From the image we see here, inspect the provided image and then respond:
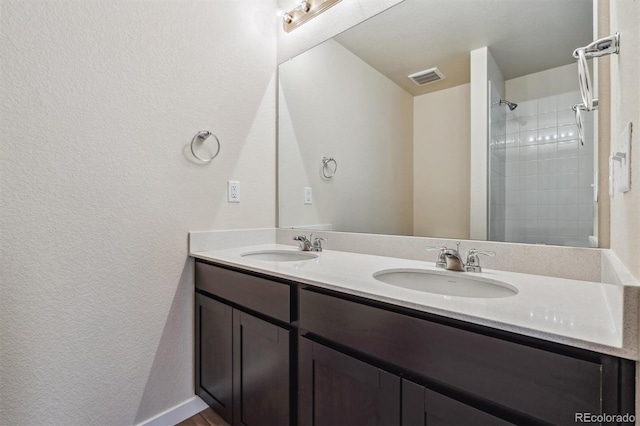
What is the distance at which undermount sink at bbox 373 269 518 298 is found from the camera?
982 millimetres

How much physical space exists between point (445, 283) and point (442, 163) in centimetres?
52

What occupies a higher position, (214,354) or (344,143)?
(344,143)

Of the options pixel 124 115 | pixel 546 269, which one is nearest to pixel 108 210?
pixel 124 115

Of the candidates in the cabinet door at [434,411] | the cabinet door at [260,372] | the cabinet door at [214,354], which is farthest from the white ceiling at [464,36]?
the cabinet door at [214,354]

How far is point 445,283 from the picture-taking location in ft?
3.59

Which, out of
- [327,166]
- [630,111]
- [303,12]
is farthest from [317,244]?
[303,12]

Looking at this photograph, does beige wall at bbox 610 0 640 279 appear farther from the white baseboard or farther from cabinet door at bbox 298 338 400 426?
the white baseboard

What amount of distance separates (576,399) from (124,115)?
1680mm

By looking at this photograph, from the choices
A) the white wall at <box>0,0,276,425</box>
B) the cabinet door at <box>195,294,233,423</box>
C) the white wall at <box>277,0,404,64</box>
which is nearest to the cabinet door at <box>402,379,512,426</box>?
the cabinet door at <box>195,294,233,423</box>

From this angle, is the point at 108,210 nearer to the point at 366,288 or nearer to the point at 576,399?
the point at 366,288

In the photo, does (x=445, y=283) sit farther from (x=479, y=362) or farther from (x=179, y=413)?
(x=179, y=413)

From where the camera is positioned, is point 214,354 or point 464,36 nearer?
point 464,36

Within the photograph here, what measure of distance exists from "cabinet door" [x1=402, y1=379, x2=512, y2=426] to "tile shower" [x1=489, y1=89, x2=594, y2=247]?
0.68 metres

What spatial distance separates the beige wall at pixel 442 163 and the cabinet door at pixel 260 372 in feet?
2.52
